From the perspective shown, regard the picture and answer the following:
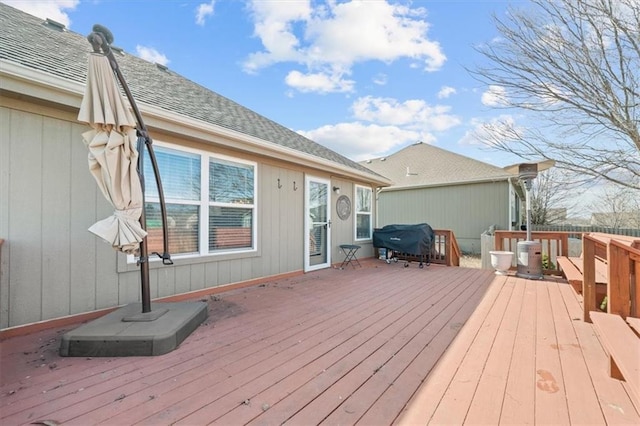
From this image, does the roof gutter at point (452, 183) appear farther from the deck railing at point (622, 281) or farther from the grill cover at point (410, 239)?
the deck railing at point (622, 281)

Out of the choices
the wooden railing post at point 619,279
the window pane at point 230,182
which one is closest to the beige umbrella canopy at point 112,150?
the window pane at point 230,182

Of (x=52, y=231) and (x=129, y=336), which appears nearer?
(x=129, y=336)

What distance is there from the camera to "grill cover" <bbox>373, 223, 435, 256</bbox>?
6379 millimetres

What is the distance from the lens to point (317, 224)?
6.11 m

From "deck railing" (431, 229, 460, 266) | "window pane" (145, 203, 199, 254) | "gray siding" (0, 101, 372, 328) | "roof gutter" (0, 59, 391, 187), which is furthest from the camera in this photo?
"deck railing" (431, 229, 460, 266)

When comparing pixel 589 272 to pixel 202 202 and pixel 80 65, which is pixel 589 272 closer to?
pixel 202 202

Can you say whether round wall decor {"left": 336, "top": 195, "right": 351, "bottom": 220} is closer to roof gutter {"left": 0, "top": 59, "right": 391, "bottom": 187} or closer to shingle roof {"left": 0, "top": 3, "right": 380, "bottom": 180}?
roof gutter {"left": 0, "top": 59, "right": 391, "bottom": 187}

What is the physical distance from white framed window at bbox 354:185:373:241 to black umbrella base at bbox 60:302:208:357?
17.1 ft

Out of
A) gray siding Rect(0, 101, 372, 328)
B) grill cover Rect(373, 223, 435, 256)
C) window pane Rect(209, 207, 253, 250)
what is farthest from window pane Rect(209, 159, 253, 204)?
grill cover Rect(373, 223, 435, 256)

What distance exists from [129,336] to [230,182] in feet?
8.73

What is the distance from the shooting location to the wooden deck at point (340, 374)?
158 centimetres

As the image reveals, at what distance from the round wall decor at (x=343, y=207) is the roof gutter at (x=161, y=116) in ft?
2.93

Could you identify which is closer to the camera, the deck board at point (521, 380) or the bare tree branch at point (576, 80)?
the deck board at point (521, 380)

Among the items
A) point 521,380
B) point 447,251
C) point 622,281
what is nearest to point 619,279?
point 622,281
